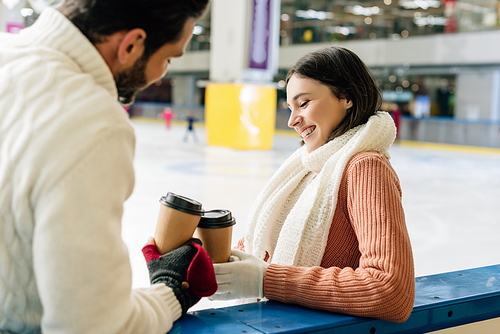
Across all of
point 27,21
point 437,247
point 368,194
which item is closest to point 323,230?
point 368,194

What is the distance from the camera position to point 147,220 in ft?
16.5

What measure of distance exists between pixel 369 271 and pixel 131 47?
737mm

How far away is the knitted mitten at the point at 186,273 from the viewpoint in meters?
1.06

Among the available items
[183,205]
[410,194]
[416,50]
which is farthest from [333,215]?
[416,50]

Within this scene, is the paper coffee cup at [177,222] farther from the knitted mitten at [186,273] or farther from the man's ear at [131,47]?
the man's ear at [131,47]

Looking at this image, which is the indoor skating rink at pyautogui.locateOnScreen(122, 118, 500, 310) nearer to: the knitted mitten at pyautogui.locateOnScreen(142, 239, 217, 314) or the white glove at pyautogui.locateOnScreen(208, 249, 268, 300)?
the white glove at pyautogui.locateOnScreen(208, 249, 268, 300)

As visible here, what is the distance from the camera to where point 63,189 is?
753mm

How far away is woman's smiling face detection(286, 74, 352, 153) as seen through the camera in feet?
4.98

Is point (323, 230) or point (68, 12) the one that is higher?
point (68, 12)

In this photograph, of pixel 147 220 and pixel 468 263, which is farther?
pixel 147 220

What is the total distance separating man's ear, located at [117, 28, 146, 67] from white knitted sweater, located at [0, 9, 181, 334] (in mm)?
39

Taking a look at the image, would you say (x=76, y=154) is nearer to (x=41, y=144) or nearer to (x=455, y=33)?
(x=41, y=144)

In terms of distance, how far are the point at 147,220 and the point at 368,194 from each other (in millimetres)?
4016

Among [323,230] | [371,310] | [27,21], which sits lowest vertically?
[371,310]
